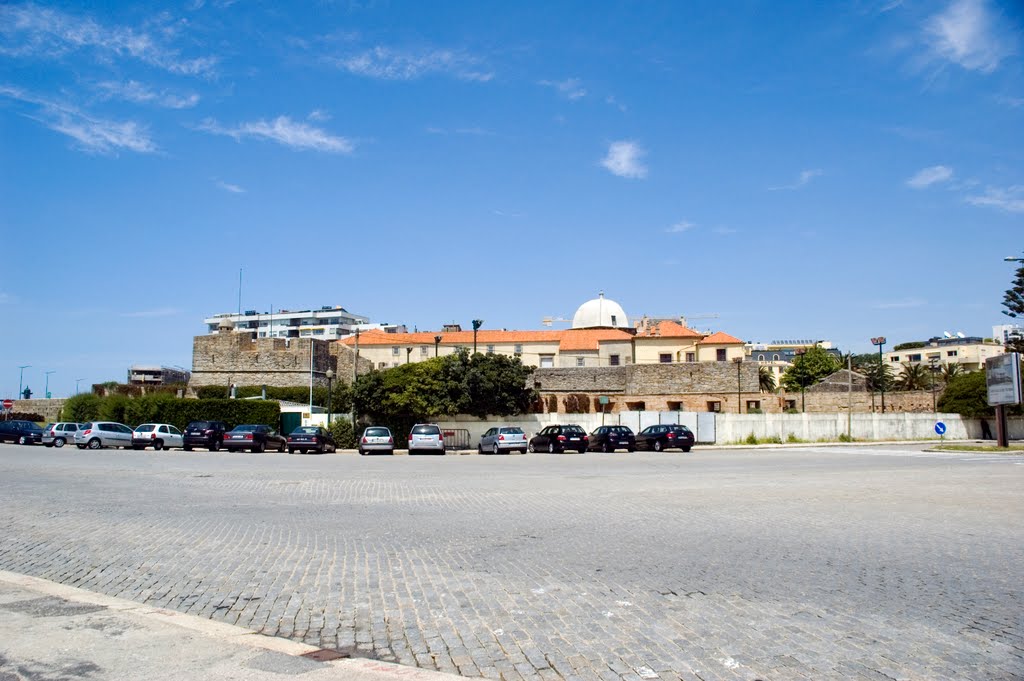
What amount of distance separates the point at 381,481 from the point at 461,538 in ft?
33.0

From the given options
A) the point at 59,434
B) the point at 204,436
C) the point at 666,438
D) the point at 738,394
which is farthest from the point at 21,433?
the point at 738,394

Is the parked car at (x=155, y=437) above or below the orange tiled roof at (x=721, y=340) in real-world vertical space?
below

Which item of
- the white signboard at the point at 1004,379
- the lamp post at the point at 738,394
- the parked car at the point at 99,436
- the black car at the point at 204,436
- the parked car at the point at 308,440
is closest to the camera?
the white signboard at the point at 1004,379

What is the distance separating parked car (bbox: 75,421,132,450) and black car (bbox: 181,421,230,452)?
379cm

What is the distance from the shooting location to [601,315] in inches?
3893

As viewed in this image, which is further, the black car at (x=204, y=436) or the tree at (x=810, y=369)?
Result: the tree at (x=810, y=369)

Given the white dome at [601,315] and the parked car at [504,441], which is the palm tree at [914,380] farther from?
the parked car at [504,441]

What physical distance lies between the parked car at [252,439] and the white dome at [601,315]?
2362 inches

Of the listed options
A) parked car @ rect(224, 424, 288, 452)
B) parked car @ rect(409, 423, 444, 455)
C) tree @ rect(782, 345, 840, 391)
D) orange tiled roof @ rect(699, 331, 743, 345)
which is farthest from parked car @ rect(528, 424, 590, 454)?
tree @ rect(782, 345, 840, 391)

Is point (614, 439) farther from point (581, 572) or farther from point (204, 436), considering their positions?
point (581, 572)

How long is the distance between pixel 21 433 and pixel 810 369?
288 feet

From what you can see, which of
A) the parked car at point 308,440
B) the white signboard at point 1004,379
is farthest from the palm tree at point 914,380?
the parked car at point 308,440

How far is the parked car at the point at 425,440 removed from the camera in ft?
128

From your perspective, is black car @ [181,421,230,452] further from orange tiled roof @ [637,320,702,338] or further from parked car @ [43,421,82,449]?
orange tiled roof @ [637,320,702,338]
